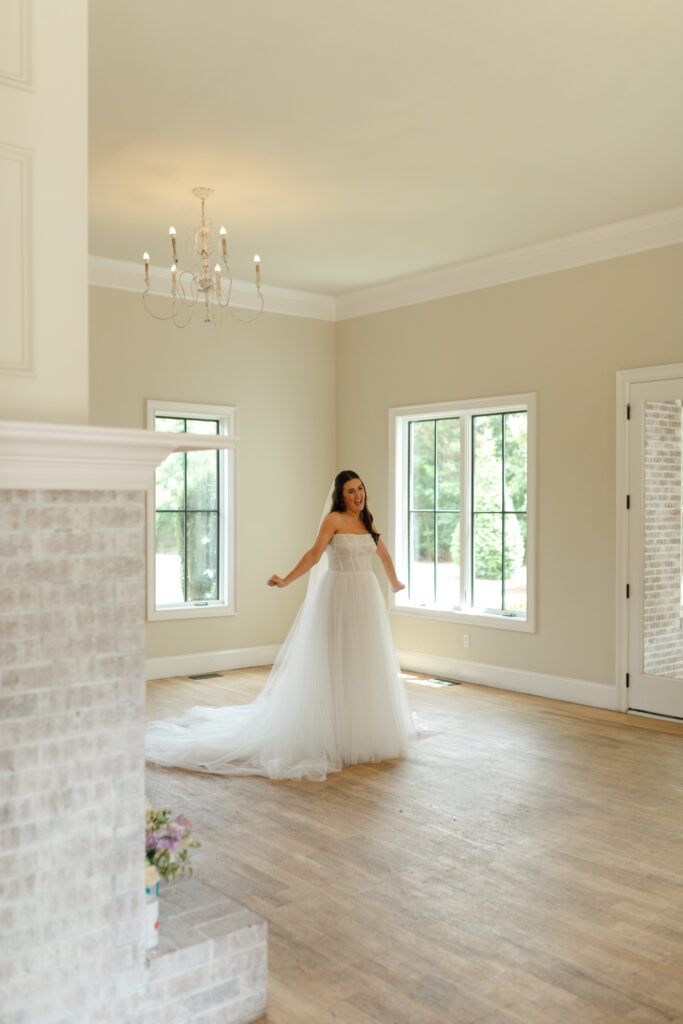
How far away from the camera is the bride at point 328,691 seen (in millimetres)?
5066

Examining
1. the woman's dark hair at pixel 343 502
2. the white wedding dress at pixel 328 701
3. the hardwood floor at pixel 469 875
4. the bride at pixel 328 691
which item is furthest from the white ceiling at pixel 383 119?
the hardwood floor at pixel 469 875

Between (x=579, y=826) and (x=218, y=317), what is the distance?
5228 mm

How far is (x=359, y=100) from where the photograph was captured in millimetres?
4180

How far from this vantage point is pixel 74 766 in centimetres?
229

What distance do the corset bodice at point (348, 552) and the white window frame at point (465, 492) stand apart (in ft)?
6.16

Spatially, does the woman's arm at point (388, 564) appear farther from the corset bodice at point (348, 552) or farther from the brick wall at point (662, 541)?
the brick wall at point (662, 541)

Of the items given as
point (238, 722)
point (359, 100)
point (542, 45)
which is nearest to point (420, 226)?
point (359, 100)

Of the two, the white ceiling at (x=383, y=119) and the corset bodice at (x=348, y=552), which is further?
the corset bodice at (x=348, y=552)

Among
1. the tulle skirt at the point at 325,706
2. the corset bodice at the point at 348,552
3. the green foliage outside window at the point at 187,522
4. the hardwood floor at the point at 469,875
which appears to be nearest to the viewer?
the hardwood floor at the point at 469,875

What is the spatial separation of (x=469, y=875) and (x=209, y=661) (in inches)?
173

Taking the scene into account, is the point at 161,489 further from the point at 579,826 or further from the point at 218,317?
the point at 579,826

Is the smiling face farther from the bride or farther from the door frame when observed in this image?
the door frame

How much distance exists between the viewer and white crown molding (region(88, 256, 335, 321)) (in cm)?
701

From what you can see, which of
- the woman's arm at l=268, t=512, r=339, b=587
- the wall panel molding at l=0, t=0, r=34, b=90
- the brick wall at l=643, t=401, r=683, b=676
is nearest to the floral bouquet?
the wall panel molding at l=0, t=0, r=34, b=90
